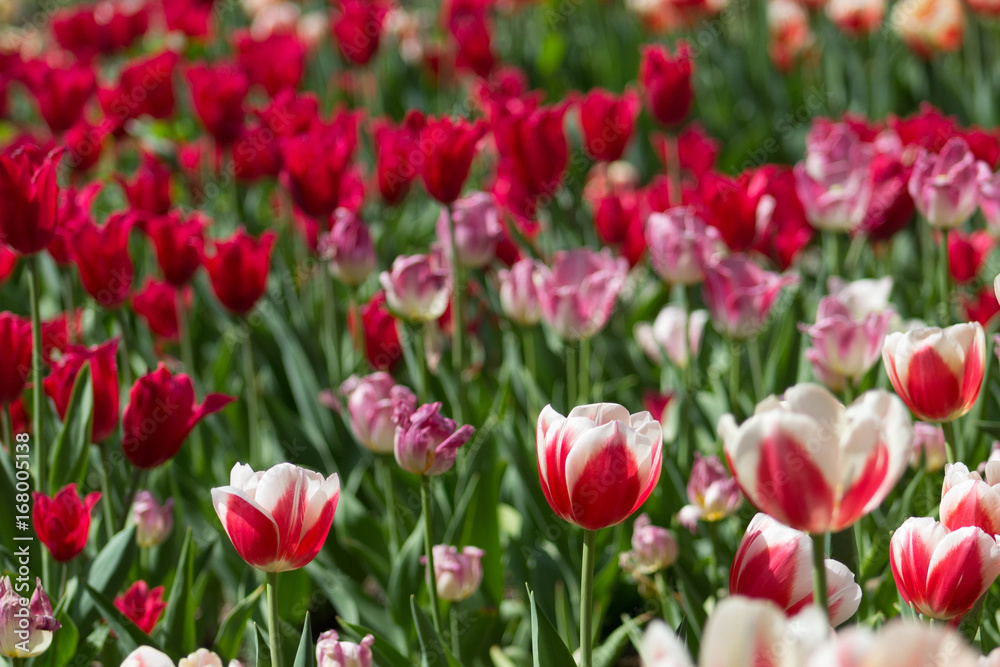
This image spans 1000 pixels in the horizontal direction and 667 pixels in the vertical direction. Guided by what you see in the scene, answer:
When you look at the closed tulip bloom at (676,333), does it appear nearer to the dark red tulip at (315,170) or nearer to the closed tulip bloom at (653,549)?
the closed tulip bloom at (653,549)

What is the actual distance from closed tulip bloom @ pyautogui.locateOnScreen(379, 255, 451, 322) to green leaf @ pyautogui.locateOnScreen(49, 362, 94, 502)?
0.46 m

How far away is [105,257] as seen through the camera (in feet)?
5.39

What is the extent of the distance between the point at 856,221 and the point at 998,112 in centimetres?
175

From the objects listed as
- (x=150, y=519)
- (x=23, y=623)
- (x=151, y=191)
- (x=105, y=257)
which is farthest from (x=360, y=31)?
(x=23, y=623)

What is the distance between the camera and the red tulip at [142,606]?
1258mm

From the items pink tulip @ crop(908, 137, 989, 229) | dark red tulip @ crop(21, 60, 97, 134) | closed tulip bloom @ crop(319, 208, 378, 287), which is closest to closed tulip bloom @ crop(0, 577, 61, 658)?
closed tulip bloom @ crop(319, 208, 378, 287)

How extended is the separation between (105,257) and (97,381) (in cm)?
35

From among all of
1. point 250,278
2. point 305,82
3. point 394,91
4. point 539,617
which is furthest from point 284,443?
point 305,82

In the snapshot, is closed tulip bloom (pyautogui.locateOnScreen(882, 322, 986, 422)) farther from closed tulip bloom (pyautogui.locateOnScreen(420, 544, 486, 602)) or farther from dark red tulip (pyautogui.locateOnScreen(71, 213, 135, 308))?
dark red tulip (pyautogui.locateOnScreen(71, 213, 135, 308))

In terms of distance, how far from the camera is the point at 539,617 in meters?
1.02

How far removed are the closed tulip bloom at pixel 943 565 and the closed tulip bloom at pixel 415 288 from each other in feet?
2.84

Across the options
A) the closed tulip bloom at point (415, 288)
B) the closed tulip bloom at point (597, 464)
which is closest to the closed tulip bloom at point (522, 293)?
the closed tulip bloom at point (415, 288)

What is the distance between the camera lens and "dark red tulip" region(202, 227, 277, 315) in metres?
1.65

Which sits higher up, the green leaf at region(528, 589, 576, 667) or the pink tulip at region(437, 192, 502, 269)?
the pink tulip at region(437, 192, 502, 269)
